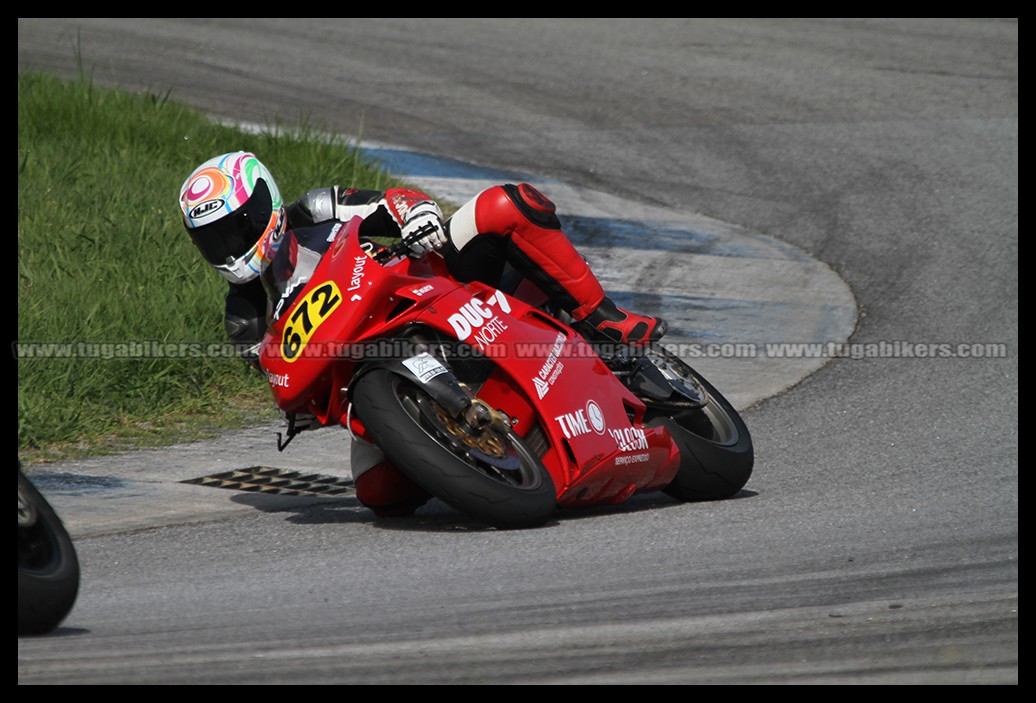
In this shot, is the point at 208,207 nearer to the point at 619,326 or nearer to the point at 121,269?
the point at 619,326

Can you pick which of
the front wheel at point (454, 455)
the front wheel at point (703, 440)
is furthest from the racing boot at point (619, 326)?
the front wheel at point (454, 455)

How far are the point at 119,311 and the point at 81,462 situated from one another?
5.15 feet

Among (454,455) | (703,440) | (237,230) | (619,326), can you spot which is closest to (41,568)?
(454,455)

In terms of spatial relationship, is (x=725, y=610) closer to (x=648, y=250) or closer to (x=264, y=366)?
(x=264, y=366)

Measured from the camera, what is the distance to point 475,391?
17.2ft

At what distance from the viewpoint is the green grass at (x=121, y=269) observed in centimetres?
725

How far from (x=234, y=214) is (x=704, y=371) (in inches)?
149

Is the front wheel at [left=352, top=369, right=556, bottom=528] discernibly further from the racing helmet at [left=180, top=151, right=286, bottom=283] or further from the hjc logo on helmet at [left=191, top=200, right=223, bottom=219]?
the hjc logo on helmet at [left=191, top=200, right=223, bottom=219]

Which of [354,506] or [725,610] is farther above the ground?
[725,610]

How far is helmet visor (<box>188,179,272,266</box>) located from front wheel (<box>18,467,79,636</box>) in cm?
165

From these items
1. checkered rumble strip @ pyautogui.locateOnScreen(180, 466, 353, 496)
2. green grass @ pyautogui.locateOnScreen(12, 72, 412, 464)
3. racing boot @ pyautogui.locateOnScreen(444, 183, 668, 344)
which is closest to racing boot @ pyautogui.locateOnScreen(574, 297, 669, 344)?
racing boot @ pyautogui.locateOnScreen(444, 183, 668, 344)

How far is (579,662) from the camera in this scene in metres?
3.43

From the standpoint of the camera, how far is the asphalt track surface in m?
3.62
